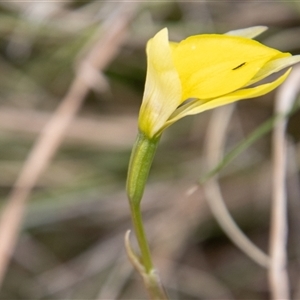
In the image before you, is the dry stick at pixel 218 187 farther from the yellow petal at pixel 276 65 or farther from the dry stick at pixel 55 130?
the yellow petal at pixel 276 65

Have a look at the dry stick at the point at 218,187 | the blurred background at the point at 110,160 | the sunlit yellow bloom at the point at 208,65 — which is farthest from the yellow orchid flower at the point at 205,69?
the blurred background at the point at 110,160

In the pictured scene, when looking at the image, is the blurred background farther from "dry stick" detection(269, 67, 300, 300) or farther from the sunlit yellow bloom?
the sunlit yellow bloom

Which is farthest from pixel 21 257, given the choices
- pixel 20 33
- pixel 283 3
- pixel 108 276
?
pixel 283 3

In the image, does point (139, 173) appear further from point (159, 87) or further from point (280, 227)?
point (280, 227)

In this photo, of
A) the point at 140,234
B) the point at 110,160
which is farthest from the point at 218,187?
the point at 140,234

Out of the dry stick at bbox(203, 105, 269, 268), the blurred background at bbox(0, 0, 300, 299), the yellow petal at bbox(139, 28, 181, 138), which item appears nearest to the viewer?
the yellow petal at bbox(139, 28, 181, 138)

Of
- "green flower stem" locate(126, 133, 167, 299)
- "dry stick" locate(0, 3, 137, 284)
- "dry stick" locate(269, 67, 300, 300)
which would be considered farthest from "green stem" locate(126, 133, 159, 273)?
"dry stick" locate(0, 3, 137, 284)
